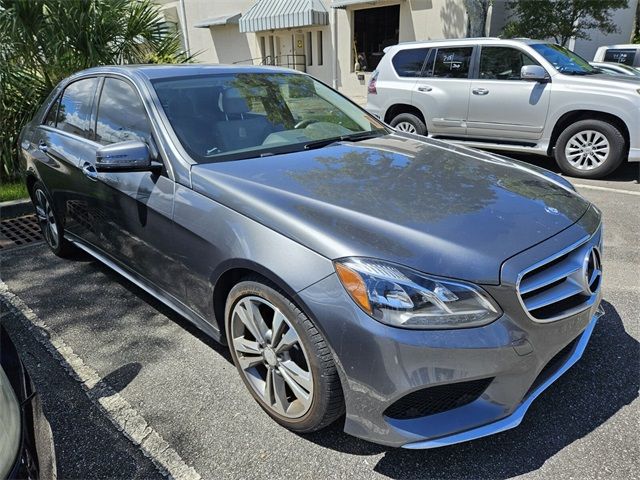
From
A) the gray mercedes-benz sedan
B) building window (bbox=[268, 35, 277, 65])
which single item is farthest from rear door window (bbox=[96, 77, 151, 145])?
building window (bbox=[268, 35, 277, 65])

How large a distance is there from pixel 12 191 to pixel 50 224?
248cm

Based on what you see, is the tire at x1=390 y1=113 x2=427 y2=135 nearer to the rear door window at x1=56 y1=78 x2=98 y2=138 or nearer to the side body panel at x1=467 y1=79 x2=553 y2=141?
the side body panel at x1=467 y1=79 x2=553 y2=141

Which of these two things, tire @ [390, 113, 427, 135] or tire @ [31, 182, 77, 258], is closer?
tire @ [31, 182, 77, 258]

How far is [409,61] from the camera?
27.4 ft

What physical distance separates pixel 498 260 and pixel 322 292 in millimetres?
702

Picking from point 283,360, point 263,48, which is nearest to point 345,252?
point 283,360

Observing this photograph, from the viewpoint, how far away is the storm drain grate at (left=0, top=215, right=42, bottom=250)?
5.00 meters

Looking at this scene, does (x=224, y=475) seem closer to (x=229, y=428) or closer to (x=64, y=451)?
(x=229, y=428)

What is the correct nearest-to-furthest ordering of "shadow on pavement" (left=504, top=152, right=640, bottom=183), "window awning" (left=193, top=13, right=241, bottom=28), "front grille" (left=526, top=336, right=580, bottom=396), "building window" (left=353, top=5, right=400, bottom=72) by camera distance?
1. "front grille" (left=526, top=336, right=580, bottom=396)
2. "shadow on pavement" (left=504, top=152, right=640, bottom=183)
3. "building window" (left=353, top=5, right=400, bottom=72)
4. "window awning" (left=193, top=13, right=241, bottom=28)

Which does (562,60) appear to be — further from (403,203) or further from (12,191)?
(12,191)

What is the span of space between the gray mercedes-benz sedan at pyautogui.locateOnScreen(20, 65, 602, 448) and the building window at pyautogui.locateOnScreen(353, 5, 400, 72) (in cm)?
1535

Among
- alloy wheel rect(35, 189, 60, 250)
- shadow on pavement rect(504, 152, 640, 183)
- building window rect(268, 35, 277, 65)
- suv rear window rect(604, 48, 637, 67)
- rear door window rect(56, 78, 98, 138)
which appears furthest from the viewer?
building window rect(268, 35, 277, 65)

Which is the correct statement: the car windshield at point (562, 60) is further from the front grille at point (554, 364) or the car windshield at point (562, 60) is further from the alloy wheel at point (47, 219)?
the alloy wheel at point (47, 219)

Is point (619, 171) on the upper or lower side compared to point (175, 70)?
lower
